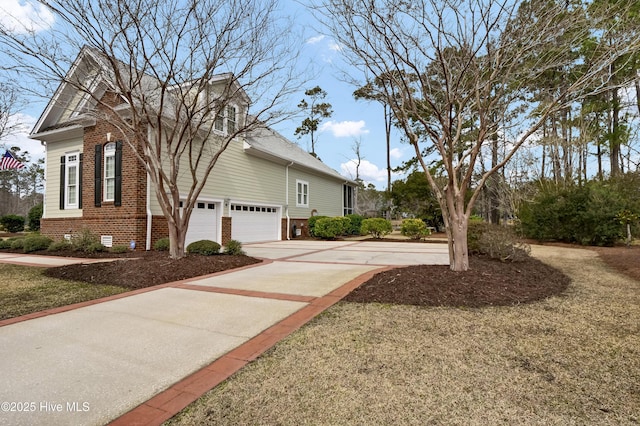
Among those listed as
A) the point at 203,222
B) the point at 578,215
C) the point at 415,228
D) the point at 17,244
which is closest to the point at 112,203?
the point at 203,222

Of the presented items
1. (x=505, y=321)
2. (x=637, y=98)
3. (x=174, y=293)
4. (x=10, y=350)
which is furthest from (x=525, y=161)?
(x=10, y=350)

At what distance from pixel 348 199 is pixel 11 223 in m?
25.0

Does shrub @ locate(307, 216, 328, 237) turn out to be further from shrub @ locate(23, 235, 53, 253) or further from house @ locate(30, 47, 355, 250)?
shrub @ locate(23, 235, 53, 253)

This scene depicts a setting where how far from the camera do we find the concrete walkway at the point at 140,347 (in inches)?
89.8

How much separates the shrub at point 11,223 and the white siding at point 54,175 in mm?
15925

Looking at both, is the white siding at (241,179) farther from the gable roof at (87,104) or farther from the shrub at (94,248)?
the shrub at (94,248)

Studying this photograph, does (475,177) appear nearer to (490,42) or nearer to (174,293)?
(490,42)

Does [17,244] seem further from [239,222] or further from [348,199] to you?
[348,199]

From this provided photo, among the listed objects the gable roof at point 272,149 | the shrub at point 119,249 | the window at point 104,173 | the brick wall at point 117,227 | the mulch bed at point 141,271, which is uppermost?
the gable roof at point 272,149

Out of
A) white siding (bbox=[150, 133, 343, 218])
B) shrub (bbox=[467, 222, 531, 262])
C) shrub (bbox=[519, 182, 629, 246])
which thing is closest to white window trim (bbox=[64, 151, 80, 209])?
white siding (bbox=[150, 133, 343, 218])

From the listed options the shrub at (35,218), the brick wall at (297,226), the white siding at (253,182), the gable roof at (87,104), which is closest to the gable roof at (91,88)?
the gable roof at (87,104)

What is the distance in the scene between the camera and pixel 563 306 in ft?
15.2

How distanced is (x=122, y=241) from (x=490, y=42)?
11.3m

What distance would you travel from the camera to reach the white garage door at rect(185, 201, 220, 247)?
1276 centimetres
